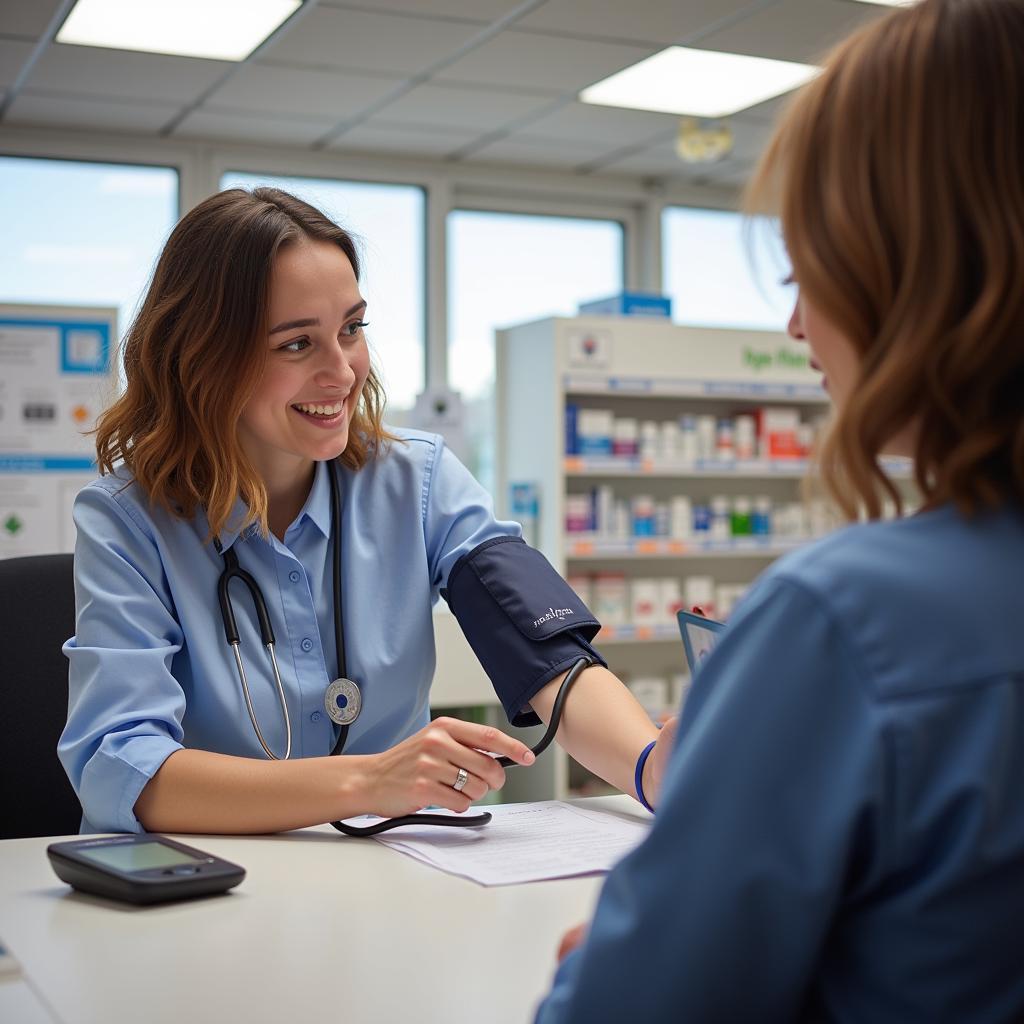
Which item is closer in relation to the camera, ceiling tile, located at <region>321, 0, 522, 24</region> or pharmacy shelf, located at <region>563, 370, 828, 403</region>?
ceiling tile, located at <region>321, 0, 522, 24</region>

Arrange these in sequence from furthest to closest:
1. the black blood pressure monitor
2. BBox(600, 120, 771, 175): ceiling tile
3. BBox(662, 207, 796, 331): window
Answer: BBox(662, 207, 796, 331): window < BBox(600, 120, 771, 175): ceiling tile < the black blood pressure monitor

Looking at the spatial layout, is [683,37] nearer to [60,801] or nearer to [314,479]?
[314,479]

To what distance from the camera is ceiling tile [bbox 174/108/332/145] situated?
5078 millimetres

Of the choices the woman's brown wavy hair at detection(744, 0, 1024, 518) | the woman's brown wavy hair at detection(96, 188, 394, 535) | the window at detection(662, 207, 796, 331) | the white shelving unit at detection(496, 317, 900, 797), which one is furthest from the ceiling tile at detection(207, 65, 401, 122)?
the woman's brown wavy hair at detection(744, 0, 1024, 518)

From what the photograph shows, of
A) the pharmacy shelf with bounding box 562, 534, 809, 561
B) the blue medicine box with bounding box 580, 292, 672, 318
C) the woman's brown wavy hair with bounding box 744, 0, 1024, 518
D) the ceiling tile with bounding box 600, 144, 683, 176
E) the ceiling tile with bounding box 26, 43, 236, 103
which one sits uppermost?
the ceiling tile with bounding box 26, 43, 236, 103

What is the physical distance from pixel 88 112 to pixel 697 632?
15.0 feet

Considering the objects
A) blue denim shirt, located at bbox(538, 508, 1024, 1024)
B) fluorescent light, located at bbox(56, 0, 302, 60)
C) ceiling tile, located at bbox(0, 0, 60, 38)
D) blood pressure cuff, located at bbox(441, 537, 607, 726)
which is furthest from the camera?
fluorescent light, located at bbox(56, 0, 302, 60)

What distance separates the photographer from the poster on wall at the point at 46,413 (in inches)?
159

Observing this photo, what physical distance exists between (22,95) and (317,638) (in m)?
3.92

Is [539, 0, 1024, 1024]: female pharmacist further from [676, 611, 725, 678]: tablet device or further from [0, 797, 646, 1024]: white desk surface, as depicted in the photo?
[676, 611, 725, 678]: tablet device

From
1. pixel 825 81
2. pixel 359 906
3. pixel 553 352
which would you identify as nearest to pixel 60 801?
pixel 359 906

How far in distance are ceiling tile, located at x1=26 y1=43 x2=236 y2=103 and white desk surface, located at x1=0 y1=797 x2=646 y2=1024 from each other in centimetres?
372

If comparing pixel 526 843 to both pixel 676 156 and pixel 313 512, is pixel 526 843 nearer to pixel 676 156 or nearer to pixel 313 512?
pixel 313 512

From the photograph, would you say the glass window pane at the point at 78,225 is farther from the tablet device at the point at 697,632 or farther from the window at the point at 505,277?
the tablet device at the point at 697,632
